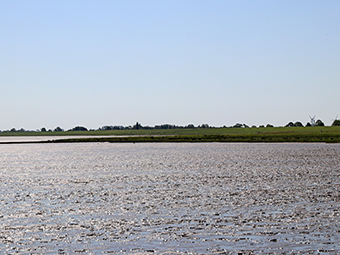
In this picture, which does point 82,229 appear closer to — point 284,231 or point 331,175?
point 284,231

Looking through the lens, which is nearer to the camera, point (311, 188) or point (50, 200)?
point (50, 200)

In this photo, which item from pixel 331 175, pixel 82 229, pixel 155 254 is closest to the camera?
pixel 155 254

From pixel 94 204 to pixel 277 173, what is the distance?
27442mm

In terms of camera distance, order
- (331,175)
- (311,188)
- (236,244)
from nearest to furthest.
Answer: (236,244) → (311,188) → (331,175)

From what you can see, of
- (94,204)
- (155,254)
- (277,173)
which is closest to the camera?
(155,254)

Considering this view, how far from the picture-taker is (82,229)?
22500mm

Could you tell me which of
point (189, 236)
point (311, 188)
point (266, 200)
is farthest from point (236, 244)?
point (311, 188)

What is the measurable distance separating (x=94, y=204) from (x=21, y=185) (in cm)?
1431

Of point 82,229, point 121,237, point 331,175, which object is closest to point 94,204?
point 82,229

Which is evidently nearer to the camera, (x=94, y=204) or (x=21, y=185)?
(x=94, y=204)

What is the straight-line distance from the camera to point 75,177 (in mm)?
50375

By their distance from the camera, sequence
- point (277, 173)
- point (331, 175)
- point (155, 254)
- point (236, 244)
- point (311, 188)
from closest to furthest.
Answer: point (155, 254), point (236, 244), point (311, 188), point (331, 175), point (277, 173)

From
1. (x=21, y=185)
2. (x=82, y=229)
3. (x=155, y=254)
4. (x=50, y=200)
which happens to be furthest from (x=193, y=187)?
(x=155, y=254)

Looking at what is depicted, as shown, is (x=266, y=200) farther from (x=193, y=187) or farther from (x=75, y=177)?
(x=75, y=177)
